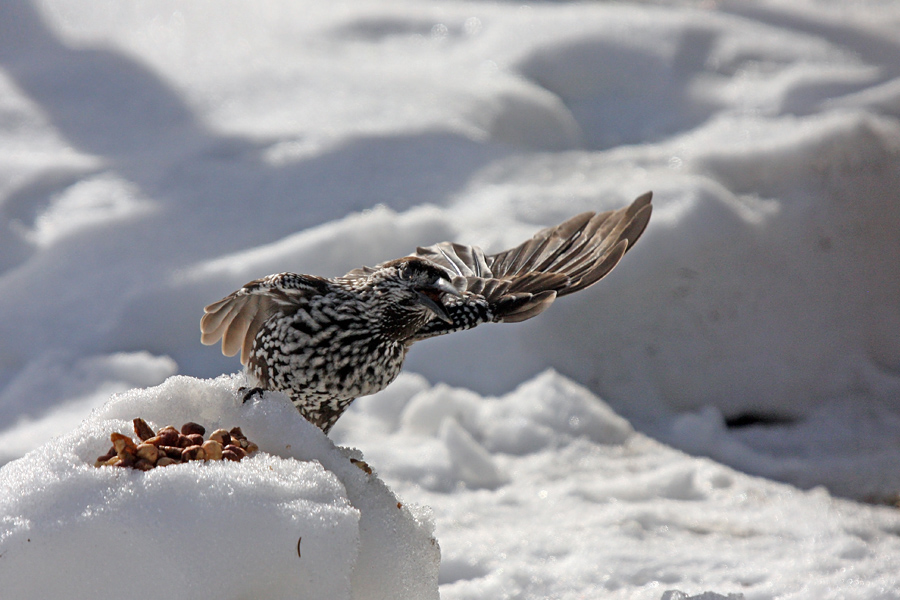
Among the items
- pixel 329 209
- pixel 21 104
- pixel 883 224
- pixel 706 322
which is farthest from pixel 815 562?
pixel 21 104

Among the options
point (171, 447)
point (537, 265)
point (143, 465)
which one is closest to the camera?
point (143, 465)

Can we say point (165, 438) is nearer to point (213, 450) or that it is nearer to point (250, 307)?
point (213, 450)

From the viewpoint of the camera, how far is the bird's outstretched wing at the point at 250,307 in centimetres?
297

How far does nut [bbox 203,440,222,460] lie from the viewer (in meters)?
1.98

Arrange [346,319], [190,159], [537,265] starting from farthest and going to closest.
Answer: [190,159], [537,265], [346,319]

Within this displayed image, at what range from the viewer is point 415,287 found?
9.77ft

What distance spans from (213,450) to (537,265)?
2.11 meters

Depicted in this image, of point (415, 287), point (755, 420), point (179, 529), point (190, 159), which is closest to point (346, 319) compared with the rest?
point (415, 287)

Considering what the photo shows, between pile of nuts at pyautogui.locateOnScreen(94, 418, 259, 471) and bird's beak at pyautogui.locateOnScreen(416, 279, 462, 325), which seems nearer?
pile of nuts at pyautogui.locateOnScreen(94, 418, 259, 471)

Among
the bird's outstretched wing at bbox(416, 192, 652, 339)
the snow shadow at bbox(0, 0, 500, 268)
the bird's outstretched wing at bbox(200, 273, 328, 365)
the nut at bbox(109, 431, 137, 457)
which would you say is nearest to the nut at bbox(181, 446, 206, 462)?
the nut at bbox(109, 431, 137, 457)

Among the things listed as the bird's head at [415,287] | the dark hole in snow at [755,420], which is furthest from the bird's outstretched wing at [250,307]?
the dark hole in snow at [755,420]

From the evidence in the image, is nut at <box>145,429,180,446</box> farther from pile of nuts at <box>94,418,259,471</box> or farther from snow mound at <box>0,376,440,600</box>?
snow mound at <box>0,376,440,600</box>

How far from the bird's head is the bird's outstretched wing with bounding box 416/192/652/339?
20cm

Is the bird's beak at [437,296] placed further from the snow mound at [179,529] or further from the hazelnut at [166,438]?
the hazelnut at [166,438]
